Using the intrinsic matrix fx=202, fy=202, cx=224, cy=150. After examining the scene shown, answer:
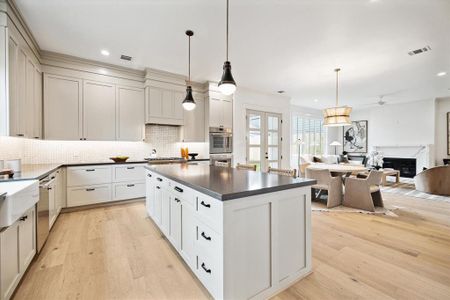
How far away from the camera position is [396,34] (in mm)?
2969

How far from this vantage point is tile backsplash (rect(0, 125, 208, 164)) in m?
3.39

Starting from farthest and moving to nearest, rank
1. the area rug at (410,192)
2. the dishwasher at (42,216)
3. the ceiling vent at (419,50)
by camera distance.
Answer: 1. the area rug at (410,192)
2. the ceiling vent at (419,50)
3. the dishwasher at (42,216)

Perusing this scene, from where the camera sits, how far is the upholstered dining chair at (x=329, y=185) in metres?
3.92

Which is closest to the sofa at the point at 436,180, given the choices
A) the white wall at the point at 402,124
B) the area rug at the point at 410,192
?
the area rug at the point at 410,192

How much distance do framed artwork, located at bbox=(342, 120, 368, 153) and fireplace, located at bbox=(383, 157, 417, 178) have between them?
981 millimetres

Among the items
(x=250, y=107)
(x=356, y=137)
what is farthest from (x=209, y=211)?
(x=356, y=137)

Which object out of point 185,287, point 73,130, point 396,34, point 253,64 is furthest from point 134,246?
point 396,34

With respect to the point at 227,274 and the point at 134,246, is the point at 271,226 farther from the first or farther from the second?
the point at 134,246

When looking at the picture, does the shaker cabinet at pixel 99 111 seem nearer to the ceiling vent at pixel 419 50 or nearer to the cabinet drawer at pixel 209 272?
the cabinet drawer at pixel 209 272

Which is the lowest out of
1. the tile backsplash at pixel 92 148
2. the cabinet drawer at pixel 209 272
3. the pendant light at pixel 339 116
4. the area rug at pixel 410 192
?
the area rug at pixel 410 192

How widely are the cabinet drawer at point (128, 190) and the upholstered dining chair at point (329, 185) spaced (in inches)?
138

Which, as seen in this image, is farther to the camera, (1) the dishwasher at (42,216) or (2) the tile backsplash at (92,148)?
(2) the tile backsplash at (92,148)

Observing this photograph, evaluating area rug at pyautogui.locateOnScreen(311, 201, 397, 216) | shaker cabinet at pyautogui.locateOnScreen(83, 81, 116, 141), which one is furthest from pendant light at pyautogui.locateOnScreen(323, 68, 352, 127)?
shaker cabinet at pyautogui.locateOnScreen(83, 81, 116, 141)

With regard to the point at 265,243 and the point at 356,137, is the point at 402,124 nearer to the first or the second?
the point at 356,137
